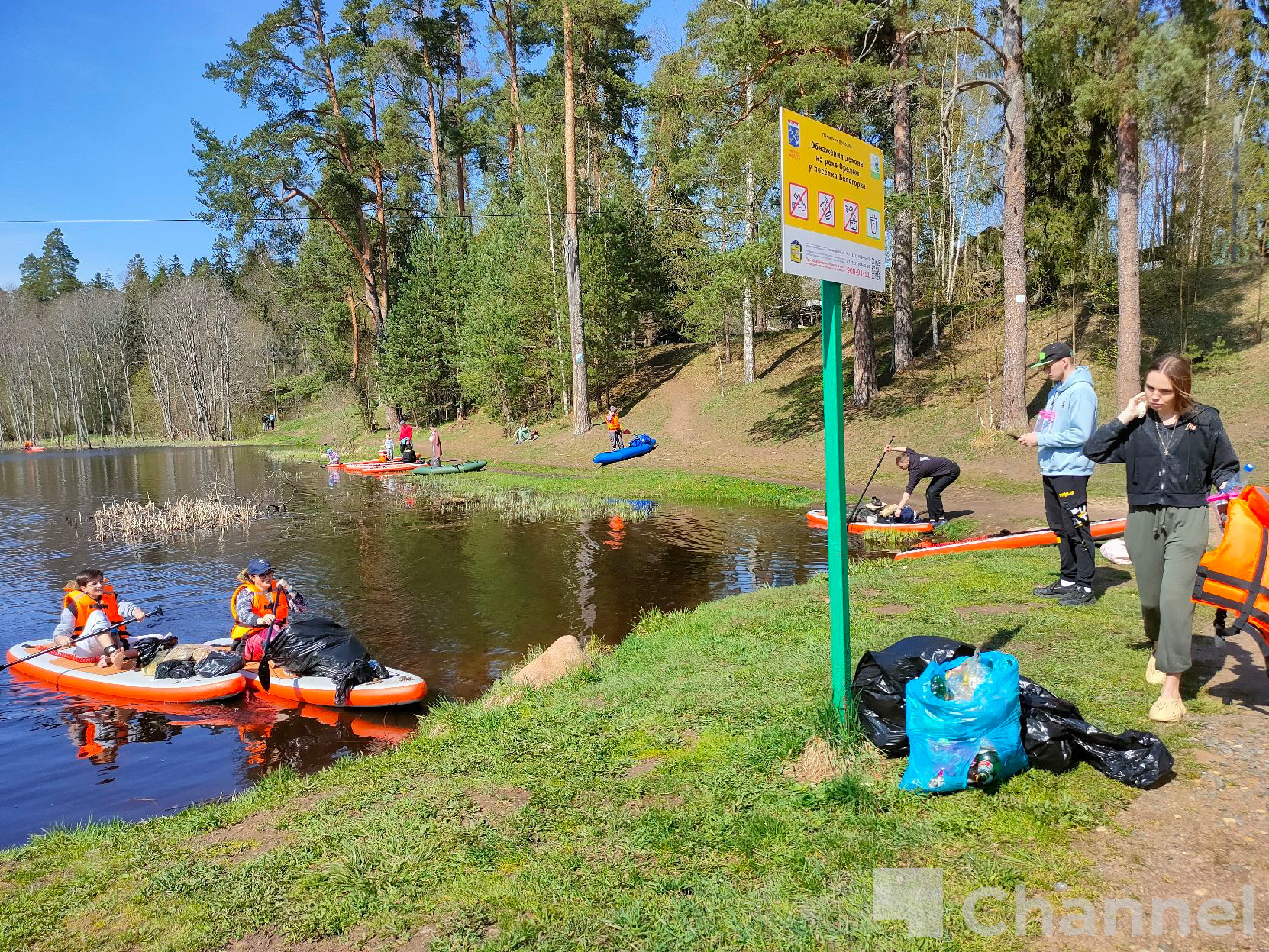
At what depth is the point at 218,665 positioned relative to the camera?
8.57 meters

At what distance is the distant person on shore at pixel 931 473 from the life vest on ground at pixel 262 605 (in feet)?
33.0

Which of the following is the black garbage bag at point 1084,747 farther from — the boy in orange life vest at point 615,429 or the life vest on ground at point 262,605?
the boy in orange life vest at point 615,429

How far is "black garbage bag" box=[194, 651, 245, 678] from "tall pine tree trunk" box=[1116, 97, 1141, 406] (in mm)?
17940

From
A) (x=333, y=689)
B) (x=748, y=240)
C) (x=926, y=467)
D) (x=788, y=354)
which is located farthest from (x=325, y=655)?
(x=788, y=354)

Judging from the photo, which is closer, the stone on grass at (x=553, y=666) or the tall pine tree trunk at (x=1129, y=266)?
the stone on grass at (x=553, y=666)

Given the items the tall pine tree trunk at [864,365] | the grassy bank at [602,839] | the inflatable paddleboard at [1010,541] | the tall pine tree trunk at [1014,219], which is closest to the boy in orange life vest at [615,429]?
the tall pine tree trunk at [864,365]

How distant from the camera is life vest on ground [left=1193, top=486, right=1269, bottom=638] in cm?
409

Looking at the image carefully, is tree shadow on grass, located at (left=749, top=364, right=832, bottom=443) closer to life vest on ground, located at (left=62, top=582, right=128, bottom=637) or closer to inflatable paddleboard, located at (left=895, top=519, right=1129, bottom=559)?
inflatable paddleboard, located at (left=895, top=519, right=1129, bottom=559)

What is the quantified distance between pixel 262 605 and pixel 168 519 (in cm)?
1235

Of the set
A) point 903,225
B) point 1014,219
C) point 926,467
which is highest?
point 903,225

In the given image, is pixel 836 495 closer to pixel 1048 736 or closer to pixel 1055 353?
pixel 1048 736

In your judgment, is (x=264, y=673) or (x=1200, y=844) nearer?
(x=1200, y=844)

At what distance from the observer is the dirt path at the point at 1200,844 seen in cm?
283

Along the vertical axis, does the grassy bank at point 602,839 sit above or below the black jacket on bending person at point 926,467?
below
